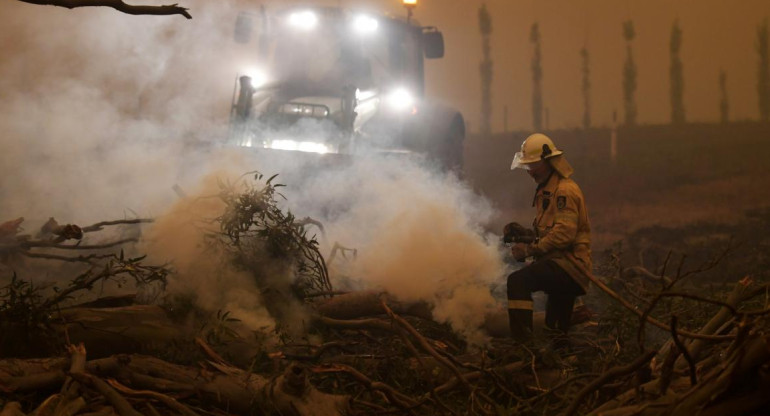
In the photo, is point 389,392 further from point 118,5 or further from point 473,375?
point 118,5

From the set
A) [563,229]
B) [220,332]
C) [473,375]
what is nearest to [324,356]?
[220,332]

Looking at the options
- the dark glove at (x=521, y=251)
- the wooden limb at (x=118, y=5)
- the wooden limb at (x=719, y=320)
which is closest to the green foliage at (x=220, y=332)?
the wooden limb at (x=118, y=5)

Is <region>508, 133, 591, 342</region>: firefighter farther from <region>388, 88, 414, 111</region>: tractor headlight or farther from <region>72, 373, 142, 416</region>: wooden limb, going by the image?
<region>388, 88, 414, 111</region>: tractor headlight

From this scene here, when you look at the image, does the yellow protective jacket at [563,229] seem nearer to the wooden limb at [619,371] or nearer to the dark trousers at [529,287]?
the dark trousers at [529,287]

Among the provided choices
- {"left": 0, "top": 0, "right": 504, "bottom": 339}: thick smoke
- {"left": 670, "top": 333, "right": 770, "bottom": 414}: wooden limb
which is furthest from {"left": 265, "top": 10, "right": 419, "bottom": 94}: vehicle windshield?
{"left": 670, "top": 333, "right": 770, "bottom": 414}: wooden limb

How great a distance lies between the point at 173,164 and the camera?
8.12 m

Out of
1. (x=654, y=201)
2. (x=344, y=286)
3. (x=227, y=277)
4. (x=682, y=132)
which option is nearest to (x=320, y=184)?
(x=344, y=286)

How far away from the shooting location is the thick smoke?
5.75 meters

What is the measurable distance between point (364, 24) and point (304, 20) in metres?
0.90

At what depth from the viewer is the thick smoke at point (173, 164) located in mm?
5746

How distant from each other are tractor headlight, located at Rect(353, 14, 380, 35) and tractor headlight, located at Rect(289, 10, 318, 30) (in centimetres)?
61

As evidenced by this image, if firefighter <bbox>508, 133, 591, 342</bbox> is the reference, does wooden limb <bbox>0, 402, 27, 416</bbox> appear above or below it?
below

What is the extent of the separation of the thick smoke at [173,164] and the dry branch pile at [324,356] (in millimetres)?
427

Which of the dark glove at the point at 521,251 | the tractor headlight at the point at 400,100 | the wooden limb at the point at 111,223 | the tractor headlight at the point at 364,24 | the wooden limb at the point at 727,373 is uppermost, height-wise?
the tractor headlight at the point at 364,24
